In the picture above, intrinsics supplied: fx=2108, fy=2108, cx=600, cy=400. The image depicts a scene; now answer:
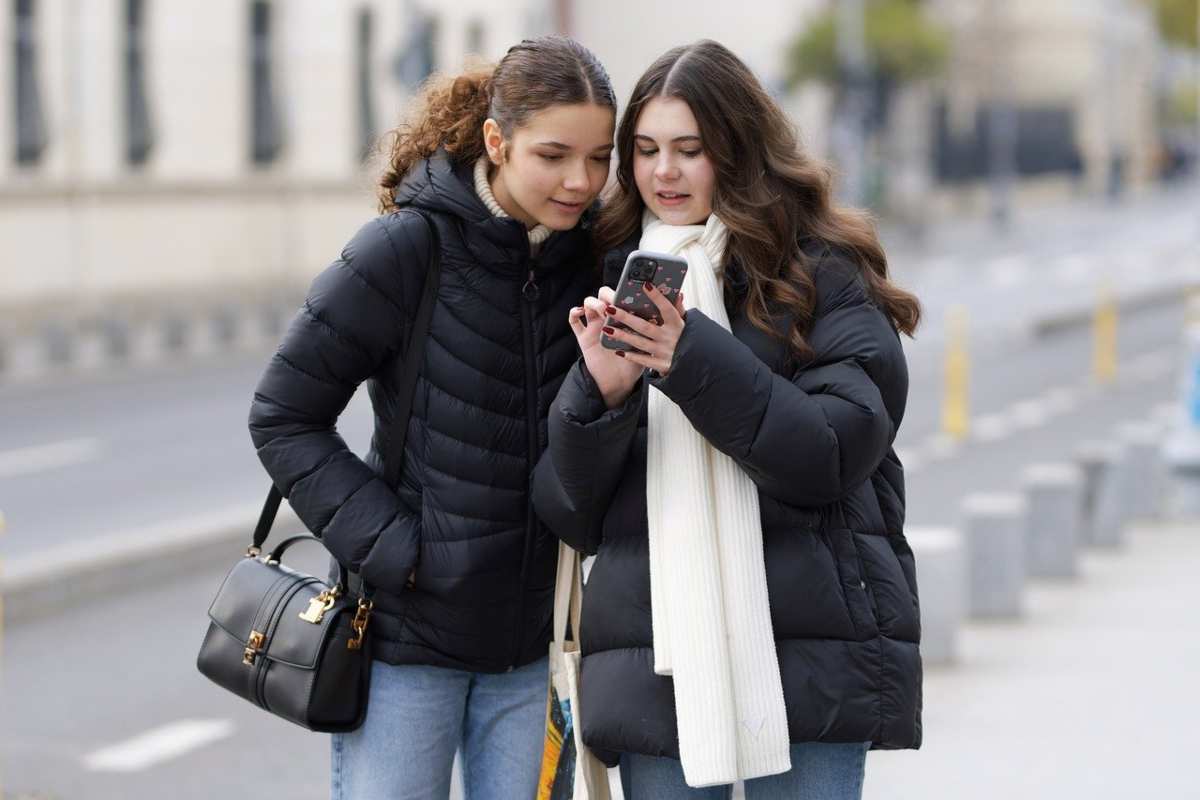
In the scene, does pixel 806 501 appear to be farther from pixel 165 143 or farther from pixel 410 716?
pixel 165 143

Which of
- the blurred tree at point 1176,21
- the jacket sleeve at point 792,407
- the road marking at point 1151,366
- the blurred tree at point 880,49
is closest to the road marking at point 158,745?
the jacket sleeve at point 792,407

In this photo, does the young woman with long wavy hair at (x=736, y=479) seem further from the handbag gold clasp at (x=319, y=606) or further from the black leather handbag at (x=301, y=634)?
the handbag gold clasp at (x=319, y=606)

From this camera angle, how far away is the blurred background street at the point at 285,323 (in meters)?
7.11

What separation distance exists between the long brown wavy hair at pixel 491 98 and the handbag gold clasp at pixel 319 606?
0.67 m

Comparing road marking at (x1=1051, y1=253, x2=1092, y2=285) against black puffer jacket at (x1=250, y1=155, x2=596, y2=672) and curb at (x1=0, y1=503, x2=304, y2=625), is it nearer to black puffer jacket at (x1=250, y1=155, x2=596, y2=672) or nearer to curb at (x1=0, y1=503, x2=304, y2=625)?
curb at (x1=0, y1=503, x2=304, y2=625)

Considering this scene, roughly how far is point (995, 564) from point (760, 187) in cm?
623

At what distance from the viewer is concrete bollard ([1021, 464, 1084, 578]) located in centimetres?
1030

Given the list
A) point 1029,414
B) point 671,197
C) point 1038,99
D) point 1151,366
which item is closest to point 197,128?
point 1151,366

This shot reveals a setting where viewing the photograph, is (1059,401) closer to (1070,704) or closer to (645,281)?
(1070,704)

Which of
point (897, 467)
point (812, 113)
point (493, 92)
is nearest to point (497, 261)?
point (493, 92)

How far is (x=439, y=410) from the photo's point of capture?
11.3ft

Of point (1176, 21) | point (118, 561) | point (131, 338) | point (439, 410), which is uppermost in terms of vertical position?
point (1176, 21)

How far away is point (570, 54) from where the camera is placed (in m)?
3.40

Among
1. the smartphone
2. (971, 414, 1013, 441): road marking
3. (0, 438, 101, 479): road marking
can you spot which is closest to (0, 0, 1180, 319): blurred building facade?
(0, 438, 101, 479): road marking
